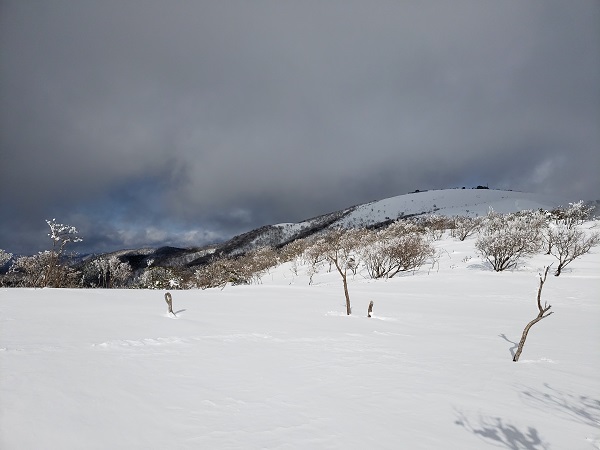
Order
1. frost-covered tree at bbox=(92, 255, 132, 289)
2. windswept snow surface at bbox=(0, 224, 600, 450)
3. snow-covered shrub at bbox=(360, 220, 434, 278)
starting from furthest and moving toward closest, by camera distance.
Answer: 1. frost-covered tree at bbox=(92, 255, 132, 289)
2. snow-covered shrub at bbox=(360, 220, 434, 278)
3. windswept snow surface at bbox=(0, 224, 600, 450)

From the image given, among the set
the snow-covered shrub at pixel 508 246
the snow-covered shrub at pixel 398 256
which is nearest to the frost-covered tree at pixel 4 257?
the snow-covered shrub at pixel 398 256

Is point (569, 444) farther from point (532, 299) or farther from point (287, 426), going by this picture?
point (532, 299)

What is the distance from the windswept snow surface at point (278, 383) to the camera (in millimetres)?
4289

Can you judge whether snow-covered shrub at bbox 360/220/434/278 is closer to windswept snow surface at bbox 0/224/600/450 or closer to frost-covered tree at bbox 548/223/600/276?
frost-covered tree at bbox 548/223/600/276

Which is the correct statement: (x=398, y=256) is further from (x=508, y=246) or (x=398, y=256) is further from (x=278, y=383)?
(x=278, y=383)

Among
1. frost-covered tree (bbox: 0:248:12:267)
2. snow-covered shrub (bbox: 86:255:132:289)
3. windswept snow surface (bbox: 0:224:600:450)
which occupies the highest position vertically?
frost-covered tree (bbox: 0:248:12:267)

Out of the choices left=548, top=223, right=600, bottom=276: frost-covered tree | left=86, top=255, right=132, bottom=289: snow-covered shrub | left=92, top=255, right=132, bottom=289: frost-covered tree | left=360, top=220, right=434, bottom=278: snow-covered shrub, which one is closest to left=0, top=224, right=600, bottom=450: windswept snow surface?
left=548, top=223, right=600, bottom=276: frost-covered tree

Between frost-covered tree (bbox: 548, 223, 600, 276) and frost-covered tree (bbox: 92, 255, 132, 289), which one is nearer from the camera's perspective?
frost-covered tree (bbox: 548, 223, 600, 276)

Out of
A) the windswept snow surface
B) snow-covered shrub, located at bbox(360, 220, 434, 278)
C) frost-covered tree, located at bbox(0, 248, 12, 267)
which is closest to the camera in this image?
the windswept snow surface

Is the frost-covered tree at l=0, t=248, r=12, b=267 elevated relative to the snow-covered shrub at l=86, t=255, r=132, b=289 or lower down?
elevated

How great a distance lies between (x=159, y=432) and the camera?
4.16m

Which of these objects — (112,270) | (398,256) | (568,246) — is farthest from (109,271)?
(568,246)

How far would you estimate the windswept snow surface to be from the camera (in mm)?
4289

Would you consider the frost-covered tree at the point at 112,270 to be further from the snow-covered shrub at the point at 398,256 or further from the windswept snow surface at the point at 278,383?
the windswept snow surface at the point at 278,383
